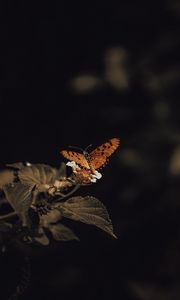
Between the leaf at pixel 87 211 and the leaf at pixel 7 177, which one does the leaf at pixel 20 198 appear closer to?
the leaf at pixel 87 211

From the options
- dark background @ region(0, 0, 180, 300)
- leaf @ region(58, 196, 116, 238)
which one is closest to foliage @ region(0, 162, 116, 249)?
leaf @ region(58, 196, 116, 238)

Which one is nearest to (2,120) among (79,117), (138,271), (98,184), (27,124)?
(27,124)

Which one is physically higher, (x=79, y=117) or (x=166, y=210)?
(x=79, y=117)

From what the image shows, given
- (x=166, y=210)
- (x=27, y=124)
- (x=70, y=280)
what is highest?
(x=27, y=124)

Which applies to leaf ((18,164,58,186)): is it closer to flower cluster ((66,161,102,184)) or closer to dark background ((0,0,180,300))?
flower cluster ((66,161,102,184))

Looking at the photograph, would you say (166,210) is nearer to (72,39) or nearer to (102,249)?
(102,249)

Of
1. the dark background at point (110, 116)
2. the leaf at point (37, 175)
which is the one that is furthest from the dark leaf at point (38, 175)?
the dark background at point (110, 116)
